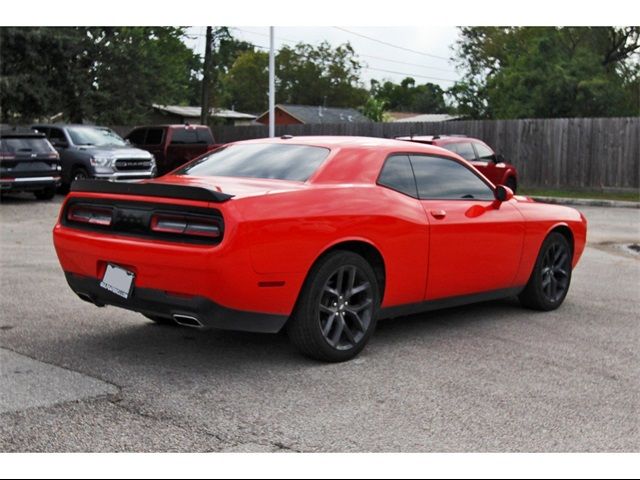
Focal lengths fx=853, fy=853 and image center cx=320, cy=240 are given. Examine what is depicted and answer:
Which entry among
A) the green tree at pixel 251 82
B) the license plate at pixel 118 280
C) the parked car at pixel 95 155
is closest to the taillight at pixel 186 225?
the license plate at pixel 118 280

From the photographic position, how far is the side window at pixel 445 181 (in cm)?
672

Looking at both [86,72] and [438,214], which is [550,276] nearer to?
[438,214]

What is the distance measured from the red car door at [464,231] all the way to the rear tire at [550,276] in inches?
16.6

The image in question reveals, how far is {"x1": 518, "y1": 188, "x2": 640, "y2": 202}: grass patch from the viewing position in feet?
76.1

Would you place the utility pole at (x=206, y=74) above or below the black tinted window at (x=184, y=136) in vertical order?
above

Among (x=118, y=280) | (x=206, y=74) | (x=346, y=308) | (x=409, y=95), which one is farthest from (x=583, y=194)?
(x=409, y=95)

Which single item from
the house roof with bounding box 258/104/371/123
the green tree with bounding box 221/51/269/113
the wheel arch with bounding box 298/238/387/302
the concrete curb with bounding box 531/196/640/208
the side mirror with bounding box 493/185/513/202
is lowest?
the concrete curb with bounding box 531/196/640/208

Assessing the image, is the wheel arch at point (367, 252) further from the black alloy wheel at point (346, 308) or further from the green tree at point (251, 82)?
the green tree at point (251, 82)

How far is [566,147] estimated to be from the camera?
26094 mm

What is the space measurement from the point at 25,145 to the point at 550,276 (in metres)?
15.2

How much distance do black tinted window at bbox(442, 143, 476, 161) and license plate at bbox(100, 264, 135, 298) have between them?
13470mm

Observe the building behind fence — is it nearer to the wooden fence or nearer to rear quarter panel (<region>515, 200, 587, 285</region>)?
the wooden fence

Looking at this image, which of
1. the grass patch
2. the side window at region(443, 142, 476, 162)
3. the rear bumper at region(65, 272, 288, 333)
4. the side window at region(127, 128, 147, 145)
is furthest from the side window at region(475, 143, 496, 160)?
the rear bumper at region(65, 272, 288, 333)

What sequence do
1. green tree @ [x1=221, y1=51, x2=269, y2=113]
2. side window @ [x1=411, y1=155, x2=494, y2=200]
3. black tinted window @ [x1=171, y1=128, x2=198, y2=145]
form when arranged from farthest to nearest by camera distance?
green tree @ [x1=221, y1=51, x2=269, y2=113], black tinted window @ [x1=171, y1=128, x2=198, y2=145], side window @ [x1=411, y1=155, x2=494, y2=200]
